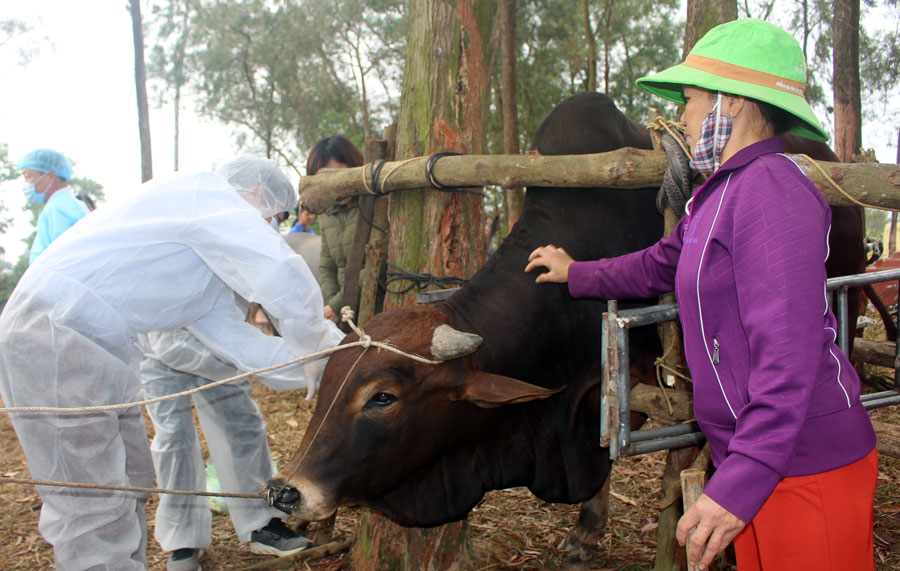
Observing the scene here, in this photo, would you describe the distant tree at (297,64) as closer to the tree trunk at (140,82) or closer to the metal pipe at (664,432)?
the tree trunk at (140,82)

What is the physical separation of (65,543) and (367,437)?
152 cm

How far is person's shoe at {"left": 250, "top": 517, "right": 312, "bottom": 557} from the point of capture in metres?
4.14

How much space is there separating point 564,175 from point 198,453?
2684 mm

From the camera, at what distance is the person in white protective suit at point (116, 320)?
3029 mm

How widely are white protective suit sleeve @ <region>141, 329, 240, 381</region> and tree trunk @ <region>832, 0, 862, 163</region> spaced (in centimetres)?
911

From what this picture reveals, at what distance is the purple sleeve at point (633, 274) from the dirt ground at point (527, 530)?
1820 millimetres

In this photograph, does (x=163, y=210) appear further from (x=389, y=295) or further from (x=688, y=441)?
(x=688, y=441)

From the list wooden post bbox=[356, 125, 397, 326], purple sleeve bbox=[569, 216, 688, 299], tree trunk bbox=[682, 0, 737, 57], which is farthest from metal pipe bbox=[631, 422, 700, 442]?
tree trunk bbox=[682, 0, 737, 57]

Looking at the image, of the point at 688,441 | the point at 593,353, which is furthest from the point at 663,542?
the point at 593,353

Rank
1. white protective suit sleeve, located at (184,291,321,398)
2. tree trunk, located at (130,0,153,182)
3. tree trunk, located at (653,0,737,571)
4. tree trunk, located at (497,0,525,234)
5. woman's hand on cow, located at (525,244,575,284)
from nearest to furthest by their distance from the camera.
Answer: tree trunk, located at (653,0,737,571)
woman's hand on cow, located at (525,244,575,284)
white protective suit sleeve, located at (184,291,321,398)
tree trunk, located at (497,0,525,234)
tree trunk, located at (130,0,153,182)

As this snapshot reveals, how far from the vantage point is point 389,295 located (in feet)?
12.3

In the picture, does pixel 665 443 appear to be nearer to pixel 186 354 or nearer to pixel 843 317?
pixel 843 317

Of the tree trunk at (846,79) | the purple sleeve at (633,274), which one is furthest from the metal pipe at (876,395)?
the tree trunk at (846,79)

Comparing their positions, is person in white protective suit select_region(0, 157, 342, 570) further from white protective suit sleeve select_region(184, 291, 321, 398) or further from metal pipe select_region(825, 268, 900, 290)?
metal pipe select_region(825, 268, 900, 290)
